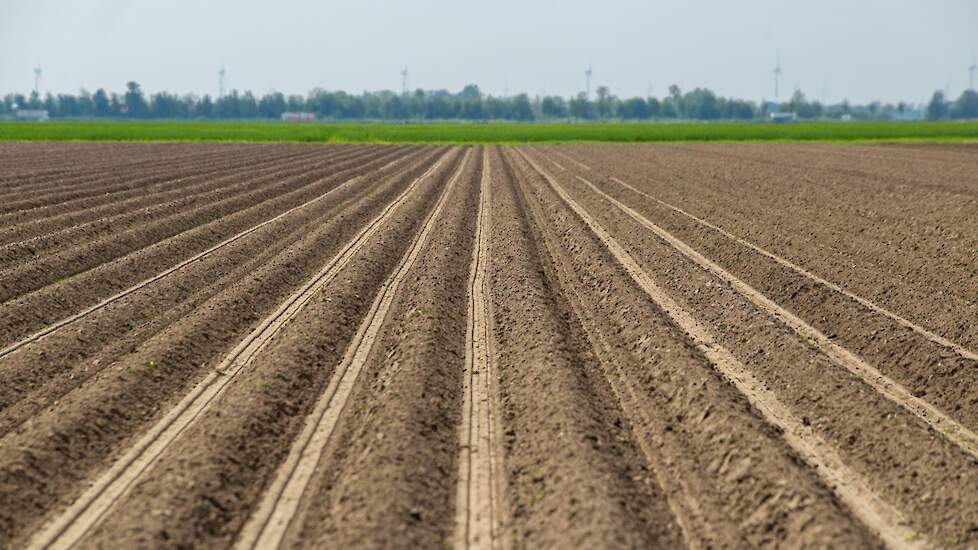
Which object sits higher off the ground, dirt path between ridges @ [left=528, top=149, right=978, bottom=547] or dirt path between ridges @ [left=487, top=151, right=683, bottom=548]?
dirt path between ridges @ [left=487, top=151, right=683, bottom=548]

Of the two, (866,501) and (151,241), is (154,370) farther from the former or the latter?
(151,241)

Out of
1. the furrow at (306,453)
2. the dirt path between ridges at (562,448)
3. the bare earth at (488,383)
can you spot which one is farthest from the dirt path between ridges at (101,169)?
the dirt path between ridges at (562,448)

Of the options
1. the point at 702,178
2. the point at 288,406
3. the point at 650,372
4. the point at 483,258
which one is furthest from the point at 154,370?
the point at 702,178

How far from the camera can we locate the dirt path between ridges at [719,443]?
6188mm

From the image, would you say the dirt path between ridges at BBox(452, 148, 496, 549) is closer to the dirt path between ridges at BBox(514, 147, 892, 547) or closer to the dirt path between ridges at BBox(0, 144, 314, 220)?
the dirt path between ridges at BBox(514, 147, 892, 547)

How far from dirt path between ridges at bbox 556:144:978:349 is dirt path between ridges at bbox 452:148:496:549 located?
16.2 ft

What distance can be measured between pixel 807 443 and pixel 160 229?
14437mm

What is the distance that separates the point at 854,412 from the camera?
8352mm

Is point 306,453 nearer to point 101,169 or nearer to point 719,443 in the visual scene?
point 719,443

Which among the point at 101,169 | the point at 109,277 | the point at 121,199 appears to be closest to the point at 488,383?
the point at 109,277

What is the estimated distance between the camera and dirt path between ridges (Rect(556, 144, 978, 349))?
13.0 meters

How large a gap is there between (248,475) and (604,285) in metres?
7.65

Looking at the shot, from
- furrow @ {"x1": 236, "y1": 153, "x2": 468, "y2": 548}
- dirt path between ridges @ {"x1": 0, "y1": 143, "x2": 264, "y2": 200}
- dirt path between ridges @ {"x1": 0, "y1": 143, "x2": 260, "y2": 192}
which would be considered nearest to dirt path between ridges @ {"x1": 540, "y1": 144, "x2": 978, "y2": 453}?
furrow @ {"x1": 236, "y1": 153, "x2": 468, "y2": 548}

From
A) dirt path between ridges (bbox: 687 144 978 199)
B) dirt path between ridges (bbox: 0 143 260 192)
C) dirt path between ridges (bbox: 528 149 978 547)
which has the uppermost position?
dirt path between ridges (bbox: 528 149 978 547)
